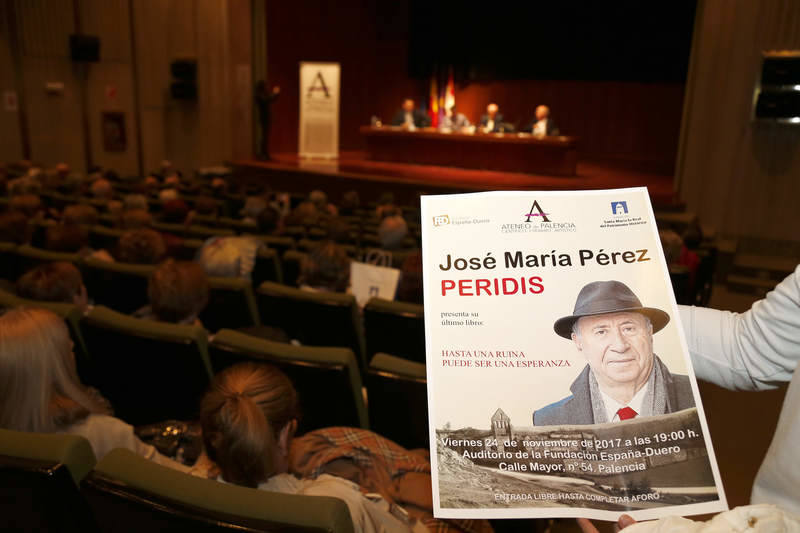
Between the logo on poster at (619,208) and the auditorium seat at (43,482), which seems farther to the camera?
the auditorium seat at (43,482)

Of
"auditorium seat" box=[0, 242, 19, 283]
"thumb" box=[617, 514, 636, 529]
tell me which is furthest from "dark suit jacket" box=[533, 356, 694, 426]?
"auditorium seat" box=[0, 242, 19, 283]

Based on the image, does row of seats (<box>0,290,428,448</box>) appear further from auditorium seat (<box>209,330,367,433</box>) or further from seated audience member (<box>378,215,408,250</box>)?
seated audience member (<box>378,215,408,250</box>)

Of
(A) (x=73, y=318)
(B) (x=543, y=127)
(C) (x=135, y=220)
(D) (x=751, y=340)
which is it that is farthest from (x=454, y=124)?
(D) (x=751, y=340)

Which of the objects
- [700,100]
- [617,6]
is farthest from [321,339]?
[617,6]

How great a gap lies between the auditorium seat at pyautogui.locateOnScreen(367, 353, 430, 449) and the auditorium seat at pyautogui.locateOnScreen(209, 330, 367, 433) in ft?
0.21

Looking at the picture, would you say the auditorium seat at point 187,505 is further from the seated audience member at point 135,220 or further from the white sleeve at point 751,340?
the seated audience member at point 135,220

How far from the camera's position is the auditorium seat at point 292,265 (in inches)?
137

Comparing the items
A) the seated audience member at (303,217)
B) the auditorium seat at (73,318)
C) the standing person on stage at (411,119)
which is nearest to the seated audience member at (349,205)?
the seated audience member at (303,217)

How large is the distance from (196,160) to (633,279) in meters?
11.8

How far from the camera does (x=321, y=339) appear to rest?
265cm

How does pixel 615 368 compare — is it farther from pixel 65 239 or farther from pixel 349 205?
pixel 349 205

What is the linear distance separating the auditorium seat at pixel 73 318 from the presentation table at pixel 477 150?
8.28 metres

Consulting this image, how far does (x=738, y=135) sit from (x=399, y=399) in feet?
22.9

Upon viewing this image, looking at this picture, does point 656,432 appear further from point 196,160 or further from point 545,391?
point 196,160
